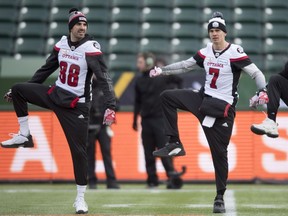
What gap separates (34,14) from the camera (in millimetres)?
18250

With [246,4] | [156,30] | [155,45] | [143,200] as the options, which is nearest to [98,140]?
[143,200]

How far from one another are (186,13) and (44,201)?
861 cm

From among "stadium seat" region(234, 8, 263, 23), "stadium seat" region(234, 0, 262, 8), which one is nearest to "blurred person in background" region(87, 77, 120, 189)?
"stadium seat" region(234, 8, 263, 23)

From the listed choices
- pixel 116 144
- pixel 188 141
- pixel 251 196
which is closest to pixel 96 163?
pixel 116 144

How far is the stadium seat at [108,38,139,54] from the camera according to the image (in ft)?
57.1

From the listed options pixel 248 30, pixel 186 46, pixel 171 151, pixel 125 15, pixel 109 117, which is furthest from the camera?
pixel 125 15

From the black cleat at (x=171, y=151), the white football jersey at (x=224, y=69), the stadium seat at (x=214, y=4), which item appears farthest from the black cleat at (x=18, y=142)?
the stadium seat at (x=214, y=4)

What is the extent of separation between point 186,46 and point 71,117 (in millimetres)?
8753

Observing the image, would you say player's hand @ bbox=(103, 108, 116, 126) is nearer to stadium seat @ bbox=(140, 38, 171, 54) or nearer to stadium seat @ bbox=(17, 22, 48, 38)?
stadium seat @ bbox=(140, 38, 171, 54)

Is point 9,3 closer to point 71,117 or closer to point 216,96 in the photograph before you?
point 71,117

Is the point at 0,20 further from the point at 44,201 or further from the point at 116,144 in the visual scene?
the point at 44,201

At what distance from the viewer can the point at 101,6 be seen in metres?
18.3

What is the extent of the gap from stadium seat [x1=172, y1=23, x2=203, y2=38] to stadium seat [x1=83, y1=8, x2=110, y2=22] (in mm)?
1613

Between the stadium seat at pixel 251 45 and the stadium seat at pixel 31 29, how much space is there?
442 cm
